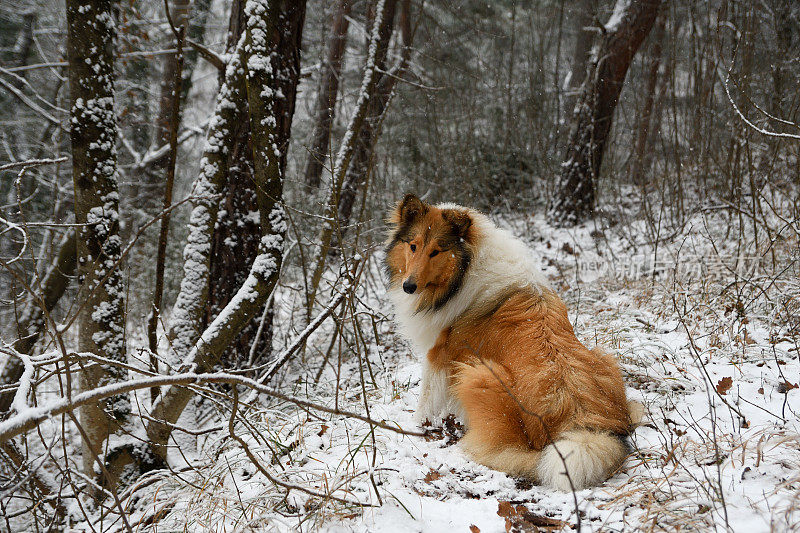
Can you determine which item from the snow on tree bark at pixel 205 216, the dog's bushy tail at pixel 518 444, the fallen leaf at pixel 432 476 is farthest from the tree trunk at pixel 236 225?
the dog's bushy tail at pixel 518 444

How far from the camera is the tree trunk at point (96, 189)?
3.72 meters

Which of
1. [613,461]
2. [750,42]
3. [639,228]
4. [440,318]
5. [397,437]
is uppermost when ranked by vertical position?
[750,42]

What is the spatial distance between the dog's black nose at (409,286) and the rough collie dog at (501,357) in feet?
0.03

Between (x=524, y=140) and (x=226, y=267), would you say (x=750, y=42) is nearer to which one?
(x=524, y=140)

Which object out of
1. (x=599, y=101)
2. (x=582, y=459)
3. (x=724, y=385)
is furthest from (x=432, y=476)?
(x=599, y=101)

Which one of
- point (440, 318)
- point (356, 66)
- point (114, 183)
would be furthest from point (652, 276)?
point (356, 66)

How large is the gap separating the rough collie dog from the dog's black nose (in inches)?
0.4

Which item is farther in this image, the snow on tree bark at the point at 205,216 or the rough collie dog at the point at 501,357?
the snow on tree bark at the point at 205,216

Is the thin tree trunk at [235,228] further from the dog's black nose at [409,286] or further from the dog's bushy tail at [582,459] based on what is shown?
the dog's bushy tail at [582,459]

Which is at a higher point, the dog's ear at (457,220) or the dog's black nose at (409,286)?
the dog's ear at (457,220)

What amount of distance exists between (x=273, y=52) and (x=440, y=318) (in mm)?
2725

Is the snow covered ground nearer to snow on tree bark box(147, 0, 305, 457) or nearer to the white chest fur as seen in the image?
the white chest fur

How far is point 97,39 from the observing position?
3.76m

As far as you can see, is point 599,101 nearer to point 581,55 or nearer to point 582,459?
point 581,55
